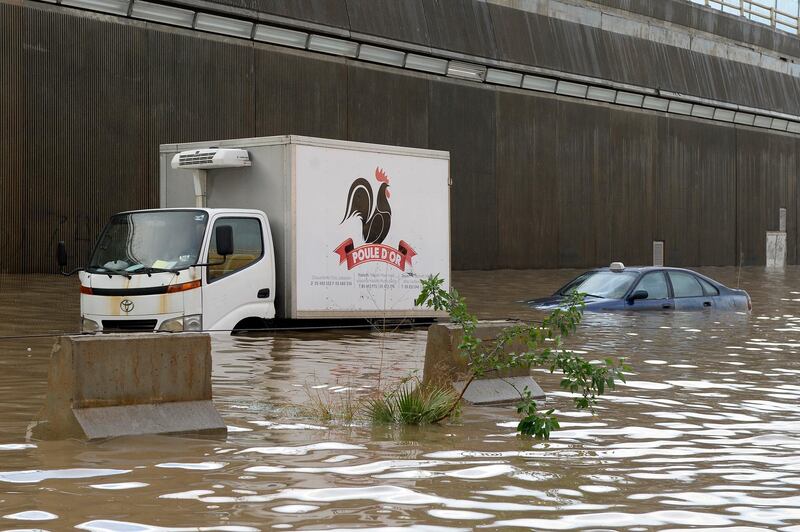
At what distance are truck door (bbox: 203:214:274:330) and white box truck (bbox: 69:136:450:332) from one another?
19 mm

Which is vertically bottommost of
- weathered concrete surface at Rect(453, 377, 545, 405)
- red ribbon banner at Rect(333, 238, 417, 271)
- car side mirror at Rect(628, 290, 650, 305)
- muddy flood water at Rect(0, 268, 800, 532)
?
muddy flood water at Rect(0, 268, 800, 532)

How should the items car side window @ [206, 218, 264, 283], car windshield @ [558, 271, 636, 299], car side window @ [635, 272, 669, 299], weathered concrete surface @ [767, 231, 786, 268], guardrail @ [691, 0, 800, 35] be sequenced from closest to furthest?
car side window @ [206, 218, 264, 283], car windshield @ [558, 271, 636, 299], car side window @ [635, 272, 669, 299], guardrail @ [691, 0, 800, 35], weathered concrete surface @ [767, 231, 786, 268]

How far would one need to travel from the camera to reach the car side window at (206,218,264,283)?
17.0 m

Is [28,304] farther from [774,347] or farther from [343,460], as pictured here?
[343,460]

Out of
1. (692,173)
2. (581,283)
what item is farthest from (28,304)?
(692,173)

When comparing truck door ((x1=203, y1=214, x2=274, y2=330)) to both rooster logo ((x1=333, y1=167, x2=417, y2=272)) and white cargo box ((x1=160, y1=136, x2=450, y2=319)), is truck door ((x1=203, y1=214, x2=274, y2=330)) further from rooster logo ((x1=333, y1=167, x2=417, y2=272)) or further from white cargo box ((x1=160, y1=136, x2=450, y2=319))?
rooster logo ((x1=333, y1=167, x2=417, y2=272))

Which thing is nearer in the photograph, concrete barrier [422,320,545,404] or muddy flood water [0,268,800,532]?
muddy flood water [0,268,800,532]

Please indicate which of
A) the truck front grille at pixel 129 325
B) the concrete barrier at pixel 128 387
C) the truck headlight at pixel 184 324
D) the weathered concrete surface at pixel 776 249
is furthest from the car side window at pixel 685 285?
the weathered concrete surface at pixel 776 249

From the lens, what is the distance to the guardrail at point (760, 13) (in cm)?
5464

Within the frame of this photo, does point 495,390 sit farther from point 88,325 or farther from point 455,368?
point 88,325

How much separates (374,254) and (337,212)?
1.05 metres

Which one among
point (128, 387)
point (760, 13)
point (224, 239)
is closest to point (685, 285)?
point (224, 239)

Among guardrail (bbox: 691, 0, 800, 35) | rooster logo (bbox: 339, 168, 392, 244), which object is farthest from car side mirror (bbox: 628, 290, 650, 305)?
guardrail (bbox: 691, 0, 800, 35)

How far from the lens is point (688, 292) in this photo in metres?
22.6
